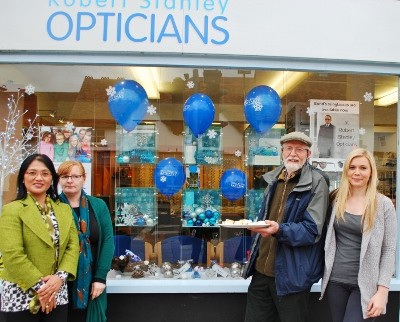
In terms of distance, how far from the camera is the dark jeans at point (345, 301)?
2.77 m

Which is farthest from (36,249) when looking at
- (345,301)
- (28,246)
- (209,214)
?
(209,214)

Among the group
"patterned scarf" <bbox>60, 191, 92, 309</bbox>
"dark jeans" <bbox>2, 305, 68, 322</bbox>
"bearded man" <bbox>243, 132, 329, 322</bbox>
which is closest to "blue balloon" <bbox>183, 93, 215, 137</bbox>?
"bearded man" <bbox>243, 132, 329, 322</bbox>

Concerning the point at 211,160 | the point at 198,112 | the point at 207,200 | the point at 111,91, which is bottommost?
the point at 207,200

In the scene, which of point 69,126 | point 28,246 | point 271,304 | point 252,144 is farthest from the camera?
point 252,144

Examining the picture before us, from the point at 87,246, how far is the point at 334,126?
298cm

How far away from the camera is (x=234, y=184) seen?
4.74 metres

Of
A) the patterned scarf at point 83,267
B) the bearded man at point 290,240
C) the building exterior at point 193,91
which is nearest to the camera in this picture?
the bearded man at point 290,240

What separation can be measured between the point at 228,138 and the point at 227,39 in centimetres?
124

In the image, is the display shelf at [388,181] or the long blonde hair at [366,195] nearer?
the long blonde hair at [366,195]

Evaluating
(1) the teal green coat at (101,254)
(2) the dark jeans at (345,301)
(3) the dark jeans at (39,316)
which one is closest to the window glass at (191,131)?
(1) the teal green coat at (101,254)

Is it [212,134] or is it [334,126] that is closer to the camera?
[334,126]

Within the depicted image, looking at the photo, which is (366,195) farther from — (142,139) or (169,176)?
(142,139)

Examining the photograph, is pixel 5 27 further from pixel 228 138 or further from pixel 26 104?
pixel 228 138

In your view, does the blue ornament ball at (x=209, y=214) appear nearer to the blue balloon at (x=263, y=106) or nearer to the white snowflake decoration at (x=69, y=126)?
the blue balloon at (x=263, y=106)
